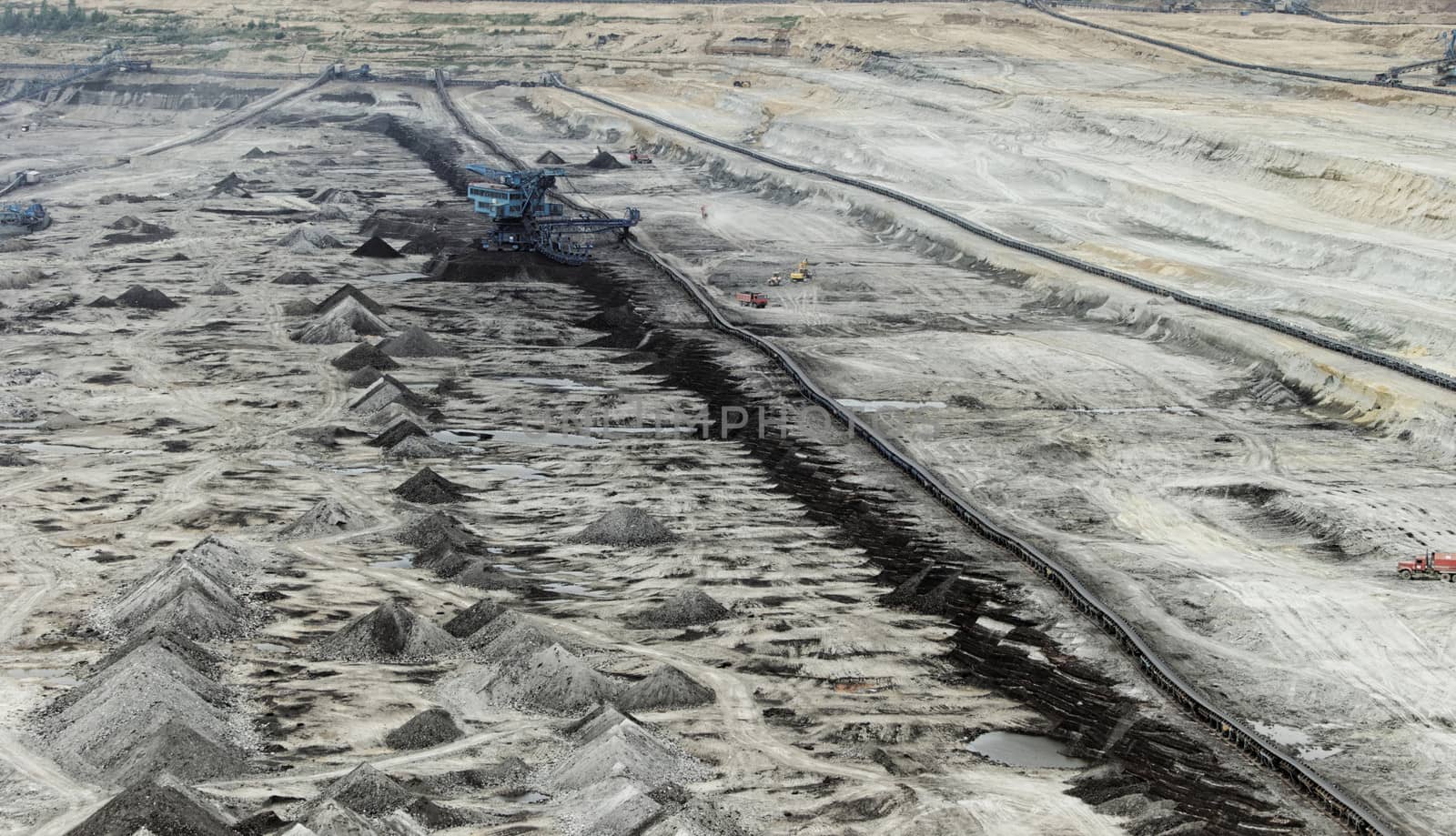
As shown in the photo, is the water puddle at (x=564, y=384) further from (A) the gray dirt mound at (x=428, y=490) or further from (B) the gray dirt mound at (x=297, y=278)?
(B) the gray dirt mound at (x=297, y=278)

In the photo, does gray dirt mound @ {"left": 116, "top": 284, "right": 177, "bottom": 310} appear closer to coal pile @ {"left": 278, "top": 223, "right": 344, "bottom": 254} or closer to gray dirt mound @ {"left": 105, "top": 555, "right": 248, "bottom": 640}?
coal pile @ {"left": 278, "top": 223, "right": 344, "bottom": 254}

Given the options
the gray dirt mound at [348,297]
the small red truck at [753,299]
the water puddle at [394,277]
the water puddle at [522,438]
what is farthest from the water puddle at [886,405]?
the water puddle at [394,277]

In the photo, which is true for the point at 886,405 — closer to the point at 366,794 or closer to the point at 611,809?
the point at 611,809

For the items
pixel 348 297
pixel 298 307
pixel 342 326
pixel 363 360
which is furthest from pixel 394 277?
pixel 363 360

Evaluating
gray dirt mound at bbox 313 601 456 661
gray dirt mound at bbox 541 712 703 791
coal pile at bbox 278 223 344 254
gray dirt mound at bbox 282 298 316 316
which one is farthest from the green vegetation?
gray dirt mound at bbox 541 712 703 791

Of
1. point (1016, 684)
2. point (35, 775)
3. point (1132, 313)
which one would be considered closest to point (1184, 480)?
point (1016, 684)

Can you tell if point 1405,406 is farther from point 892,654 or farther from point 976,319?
point 892,654

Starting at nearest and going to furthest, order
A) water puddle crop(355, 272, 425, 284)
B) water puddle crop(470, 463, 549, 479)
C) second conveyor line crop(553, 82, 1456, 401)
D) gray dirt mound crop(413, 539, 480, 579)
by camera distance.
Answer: gray dirt mound crop(413, 539, 480, 579) → water puddle crop(470, 463, 549, 479) → second conveyor line crop(553, 82, 1456, 401) → water puddle crop(355, 272, 425, 284)
